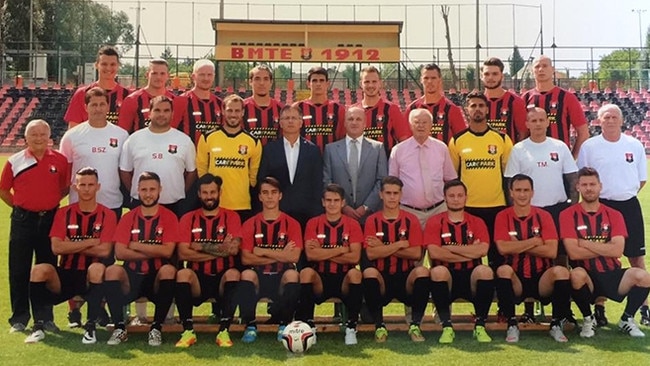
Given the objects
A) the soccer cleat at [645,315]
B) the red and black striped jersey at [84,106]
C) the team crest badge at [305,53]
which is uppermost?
the team crest badge at [305,53]

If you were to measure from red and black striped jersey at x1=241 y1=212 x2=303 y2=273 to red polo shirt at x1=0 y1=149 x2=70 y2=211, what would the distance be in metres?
1.38

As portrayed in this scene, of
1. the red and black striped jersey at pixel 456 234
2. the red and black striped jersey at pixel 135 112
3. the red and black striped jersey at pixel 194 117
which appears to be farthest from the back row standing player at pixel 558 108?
the red and black striped jersey at pixel 135 112

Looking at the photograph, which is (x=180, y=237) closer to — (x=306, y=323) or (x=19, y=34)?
(x=306, y=323)

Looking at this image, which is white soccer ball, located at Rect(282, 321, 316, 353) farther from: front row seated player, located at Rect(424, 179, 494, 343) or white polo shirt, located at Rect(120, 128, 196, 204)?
white polo shirt, located at Rect(120, 128, 196, 204)

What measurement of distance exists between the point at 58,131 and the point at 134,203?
20547 millimetres

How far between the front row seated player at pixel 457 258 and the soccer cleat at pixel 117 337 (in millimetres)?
2013

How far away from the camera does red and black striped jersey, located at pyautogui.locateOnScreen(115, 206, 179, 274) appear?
4191mm

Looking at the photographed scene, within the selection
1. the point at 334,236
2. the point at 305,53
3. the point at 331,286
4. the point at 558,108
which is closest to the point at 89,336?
the point at 331,286

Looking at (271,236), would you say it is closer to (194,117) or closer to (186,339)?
(186,339)

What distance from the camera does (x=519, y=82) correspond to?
2431 centimetres

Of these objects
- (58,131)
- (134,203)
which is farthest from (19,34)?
Result: (134,203)

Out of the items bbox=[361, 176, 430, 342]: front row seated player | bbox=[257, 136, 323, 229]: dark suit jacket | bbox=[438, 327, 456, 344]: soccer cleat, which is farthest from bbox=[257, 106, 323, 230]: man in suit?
bbox=[438, 327, 456, 344]: soccer cleat

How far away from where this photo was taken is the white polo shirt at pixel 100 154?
4.51 m

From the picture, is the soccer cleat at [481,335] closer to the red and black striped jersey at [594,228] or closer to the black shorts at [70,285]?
the red and black striped jersey at [594,228]
